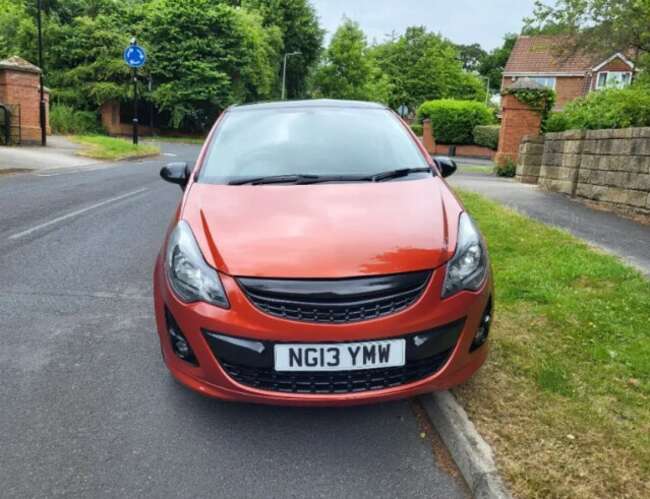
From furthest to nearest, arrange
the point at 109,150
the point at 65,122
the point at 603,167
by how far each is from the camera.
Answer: the point at 65,122 < the point at 109,150 < the point at 603,167

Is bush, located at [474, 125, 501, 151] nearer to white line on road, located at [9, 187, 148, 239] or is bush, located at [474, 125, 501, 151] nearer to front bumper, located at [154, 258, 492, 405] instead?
white line on road, located at [9, 187, 148, 239]

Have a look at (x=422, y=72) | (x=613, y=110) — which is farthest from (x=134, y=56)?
(x=422, y=72)

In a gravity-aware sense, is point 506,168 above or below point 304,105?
below

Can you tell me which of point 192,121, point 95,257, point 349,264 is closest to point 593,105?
point 95,257

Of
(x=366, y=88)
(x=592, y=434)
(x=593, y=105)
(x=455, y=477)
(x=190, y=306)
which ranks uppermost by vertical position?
(x=366, y=88)

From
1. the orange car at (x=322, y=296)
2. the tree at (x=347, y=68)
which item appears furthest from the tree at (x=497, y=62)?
the orange car at (x=322, y=296)

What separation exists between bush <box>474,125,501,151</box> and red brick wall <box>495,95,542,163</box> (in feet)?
47.4

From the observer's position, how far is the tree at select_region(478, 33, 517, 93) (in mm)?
90625

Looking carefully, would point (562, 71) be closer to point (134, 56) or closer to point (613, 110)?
point (134, 56)

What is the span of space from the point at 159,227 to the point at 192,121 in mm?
35451

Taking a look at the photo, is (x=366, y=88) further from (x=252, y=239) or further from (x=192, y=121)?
(x=252, y=239)

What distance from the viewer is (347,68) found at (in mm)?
51844

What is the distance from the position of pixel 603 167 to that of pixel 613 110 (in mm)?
1389

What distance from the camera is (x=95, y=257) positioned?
575 cm
